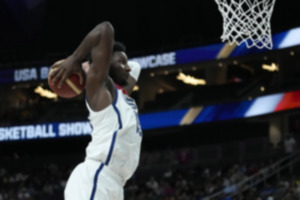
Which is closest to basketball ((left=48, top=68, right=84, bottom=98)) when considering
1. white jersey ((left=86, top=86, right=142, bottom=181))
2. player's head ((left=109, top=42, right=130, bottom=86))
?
white jersey ((left=86, top=86, right=142, bottom=181))

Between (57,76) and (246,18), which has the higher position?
(57,76)

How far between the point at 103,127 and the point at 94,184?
0.42 m

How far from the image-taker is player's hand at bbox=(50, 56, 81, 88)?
4324mm

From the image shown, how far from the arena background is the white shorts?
1091 centimetres

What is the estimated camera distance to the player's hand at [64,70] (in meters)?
4.32

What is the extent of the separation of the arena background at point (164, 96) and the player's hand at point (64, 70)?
1121cm

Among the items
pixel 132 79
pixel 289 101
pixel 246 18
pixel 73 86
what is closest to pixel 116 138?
pixel 73 86

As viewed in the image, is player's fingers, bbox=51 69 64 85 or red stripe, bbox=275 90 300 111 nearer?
player's fingers, bbox=51 69 64 85

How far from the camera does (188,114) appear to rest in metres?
22.2

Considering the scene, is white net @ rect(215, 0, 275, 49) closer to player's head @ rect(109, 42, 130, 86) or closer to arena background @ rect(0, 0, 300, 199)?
player's head @ rect(109, 42, 130, 86)

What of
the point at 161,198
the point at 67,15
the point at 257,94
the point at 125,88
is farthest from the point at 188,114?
the point at 125,88

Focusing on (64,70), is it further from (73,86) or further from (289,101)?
(289,101)

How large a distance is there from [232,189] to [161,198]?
2064 millimetres

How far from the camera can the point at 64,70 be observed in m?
4.33
